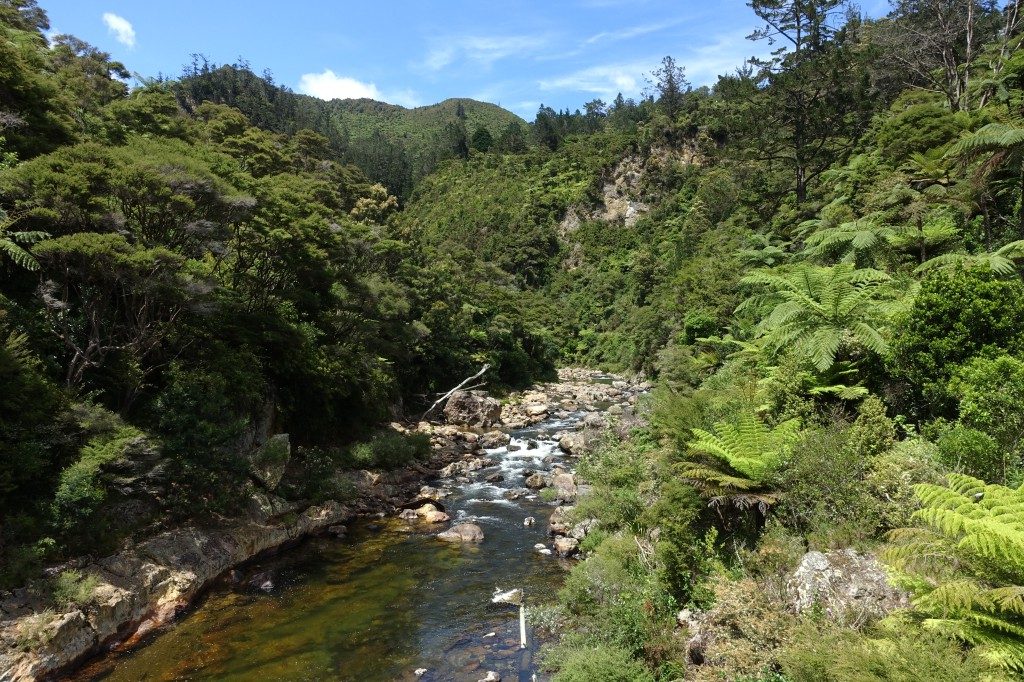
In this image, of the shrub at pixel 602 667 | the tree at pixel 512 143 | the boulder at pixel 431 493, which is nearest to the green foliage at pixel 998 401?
the shrub at pixel 602 667

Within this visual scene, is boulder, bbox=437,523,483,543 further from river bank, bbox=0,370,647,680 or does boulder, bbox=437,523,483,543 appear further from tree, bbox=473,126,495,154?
tree, bbox=473,126,495,154

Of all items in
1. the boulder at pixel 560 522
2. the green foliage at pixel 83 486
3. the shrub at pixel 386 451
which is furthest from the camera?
the shrub at pixel 386 451

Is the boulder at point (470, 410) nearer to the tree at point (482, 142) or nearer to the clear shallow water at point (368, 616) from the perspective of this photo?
the clear shallow water at point (368, 616)

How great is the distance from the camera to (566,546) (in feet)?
46.6

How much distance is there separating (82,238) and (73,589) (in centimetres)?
680

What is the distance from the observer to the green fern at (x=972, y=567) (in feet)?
13.8

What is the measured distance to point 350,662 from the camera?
9.88 m

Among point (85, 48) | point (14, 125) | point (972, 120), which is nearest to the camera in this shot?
point (14, 125)

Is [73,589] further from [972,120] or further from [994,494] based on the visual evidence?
[972,120]

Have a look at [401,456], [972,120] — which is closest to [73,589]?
[401,456]

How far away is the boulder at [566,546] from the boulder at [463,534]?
7.37 feet

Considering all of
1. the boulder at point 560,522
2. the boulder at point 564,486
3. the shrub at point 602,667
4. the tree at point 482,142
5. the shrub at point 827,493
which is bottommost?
the boulder at point 564,486

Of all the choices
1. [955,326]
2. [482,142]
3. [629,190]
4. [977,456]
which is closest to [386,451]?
[955,326]

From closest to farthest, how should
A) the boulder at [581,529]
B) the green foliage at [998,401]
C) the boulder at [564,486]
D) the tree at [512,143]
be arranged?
the green foliage at [998,401]
the boulder at [581,529]
the boulder at [564,486]
the tree at [512,143]
